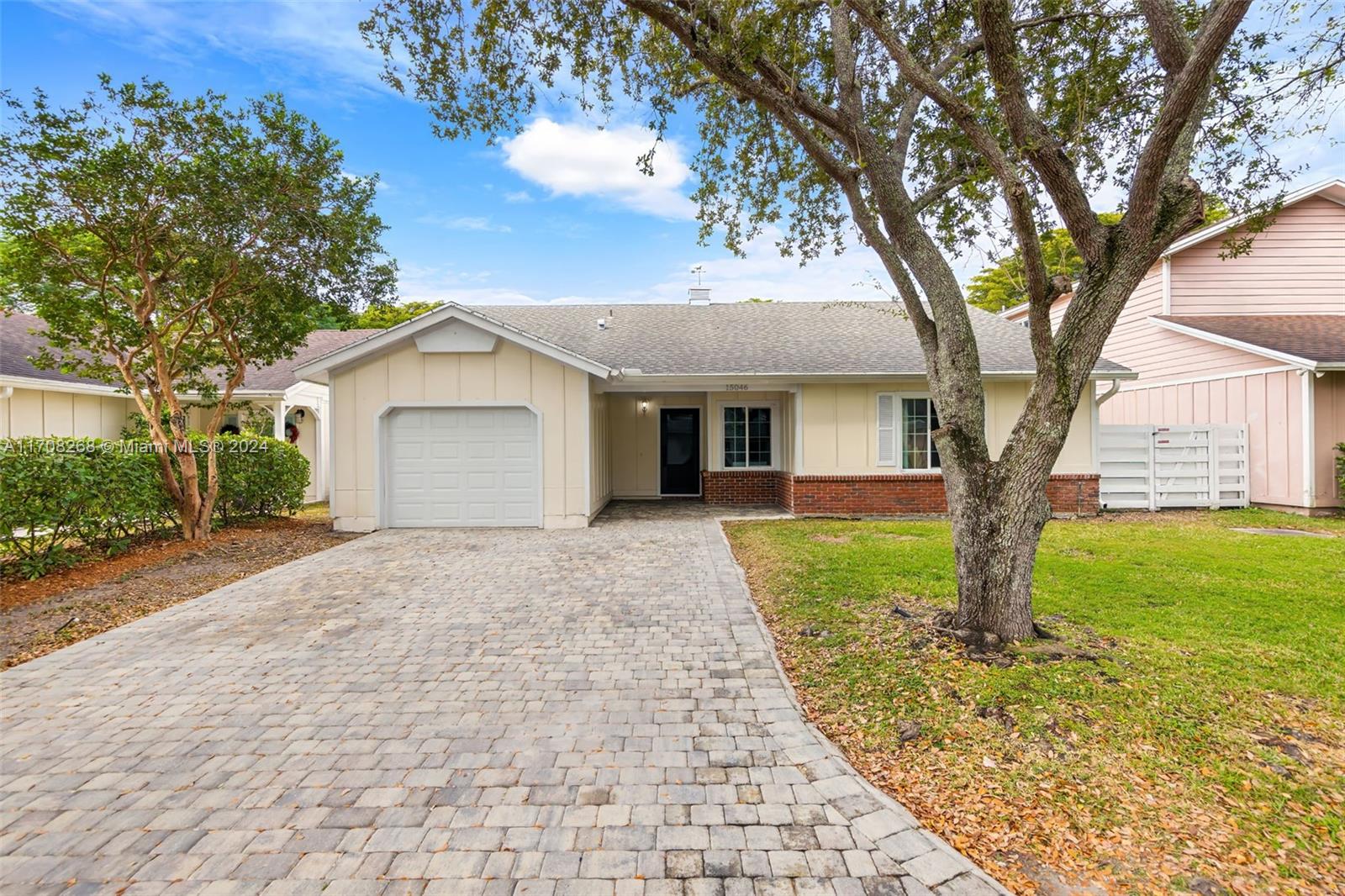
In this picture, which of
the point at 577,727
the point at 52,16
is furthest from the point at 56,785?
the point at 52,16

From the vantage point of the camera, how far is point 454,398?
9422 millimetres

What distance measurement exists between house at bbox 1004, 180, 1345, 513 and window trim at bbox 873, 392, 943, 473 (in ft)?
20.6

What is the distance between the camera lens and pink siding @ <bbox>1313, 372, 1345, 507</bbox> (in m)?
9.97

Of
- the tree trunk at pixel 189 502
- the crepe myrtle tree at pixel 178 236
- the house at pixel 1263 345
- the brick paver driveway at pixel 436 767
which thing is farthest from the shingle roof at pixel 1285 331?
the tree trunk at pixel 189 502

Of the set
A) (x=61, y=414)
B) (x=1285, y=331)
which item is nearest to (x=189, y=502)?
(x=61, y=414)

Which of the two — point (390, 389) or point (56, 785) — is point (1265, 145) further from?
point (390, 389)

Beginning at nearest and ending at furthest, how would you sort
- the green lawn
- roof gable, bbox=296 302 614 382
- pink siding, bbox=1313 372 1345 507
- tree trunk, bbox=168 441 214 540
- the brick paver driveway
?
the brick paver driveway
the green lawn
tree trunk, bbox=168 441 214 540
roof gable, bbox=296 302 614 382
pink siding, bbox=1313 372 1345 507

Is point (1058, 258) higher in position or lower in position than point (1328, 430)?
higher

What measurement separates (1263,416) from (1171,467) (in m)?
1.85

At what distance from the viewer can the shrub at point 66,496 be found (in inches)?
234

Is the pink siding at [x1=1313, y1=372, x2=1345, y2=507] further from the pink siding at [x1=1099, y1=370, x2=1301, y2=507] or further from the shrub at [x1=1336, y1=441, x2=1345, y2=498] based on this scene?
the pink siding at [x1=1099, y1=370, x2=1301, y2=507]

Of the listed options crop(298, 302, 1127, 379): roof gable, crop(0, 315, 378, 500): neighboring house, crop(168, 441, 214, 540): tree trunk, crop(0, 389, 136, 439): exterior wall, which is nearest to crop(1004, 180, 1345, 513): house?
crop(298, 302, 1127, 379): roof gable

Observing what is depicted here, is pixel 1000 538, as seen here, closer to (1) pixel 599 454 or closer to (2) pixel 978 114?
(2) pixel 978 114

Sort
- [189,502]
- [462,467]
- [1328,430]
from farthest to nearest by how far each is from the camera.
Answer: [1328,430] < [462,467] < [189,502]
